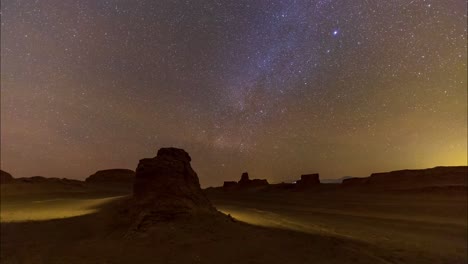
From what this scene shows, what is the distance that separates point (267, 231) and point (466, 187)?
46826mm

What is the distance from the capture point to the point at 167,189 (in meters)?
17.0

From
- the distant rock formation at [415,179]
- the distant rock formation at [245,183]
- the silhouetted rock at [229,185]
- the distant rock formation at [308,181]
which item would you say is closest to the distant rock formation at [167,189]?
the distant rock formation at [415,179]

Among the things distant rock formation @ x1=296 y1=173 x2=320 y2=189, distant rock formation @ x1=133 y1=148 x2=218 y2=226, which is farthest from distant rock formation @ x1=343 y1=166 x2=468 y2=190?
distant rock formation @ x1=133 y1=148 x2=218 y2=226

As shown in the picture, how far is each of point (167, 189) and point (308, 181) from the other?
7057cm

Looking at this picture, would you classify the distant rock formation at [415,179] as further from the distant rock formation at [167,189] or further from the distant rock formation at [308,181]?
the distant rock formation at [167,189]

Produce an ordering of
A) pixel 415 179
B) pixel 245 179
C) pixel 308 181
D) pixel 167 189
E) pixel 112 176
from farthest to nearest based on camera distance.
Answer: pixel 112 176 < pixel 245 179 < pixel 308 181 < pixel 415 179 < pixel 167 189

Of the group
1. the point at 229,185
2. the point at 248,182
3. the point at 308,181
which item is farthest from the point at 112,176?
the point at 308,181

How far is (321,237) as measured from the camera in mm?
15805

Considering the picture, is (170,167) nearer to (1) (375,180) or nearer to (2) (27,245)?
(2) (27,245)

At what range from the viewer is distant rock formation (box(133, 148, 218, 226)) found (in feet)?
51.7

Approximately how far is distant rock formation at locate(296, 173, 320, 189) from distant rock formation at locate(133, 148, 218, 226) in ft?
213

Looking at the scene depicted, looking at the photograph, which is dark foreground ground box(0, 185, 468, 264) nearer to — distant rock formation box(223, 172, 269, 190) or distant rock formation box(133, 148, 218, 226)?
distant rock formation box(133, 148, 218, 226)

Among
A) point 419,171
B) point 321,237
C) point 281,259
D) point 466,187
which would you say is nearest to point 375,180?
point 419,171

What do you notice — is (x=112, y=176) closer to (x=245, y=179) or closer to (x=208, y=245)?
(x=245, y=179)
